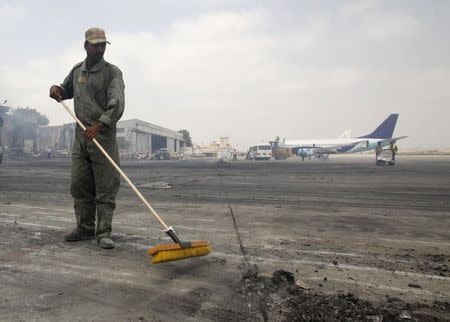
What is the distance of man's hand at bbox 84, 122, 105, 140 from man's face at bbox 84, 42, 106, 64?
759 millimetres

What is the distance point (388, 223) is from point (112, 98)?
3.53 m

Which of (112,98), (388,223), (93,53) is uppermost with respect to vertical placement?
(93,53)

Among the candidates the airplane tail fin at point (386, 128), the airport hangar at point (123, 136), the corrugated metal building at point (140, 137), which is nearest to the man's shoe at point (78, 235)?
the airport hangar at point (123, 136)

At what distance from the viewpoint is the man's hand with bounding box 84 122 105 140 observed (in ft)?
10.6

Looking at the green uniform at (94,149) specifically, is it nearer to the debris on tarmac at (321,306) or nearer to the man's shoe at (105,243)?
the man's shoe at (105,243)

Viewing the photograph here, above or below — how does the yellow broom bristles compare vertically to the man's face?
below

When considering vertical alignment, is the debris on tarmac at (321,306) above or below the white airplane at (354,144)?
below

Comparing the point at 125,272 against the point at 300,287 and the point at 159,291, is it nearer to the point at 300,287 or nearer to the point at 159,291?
the point at 159,291

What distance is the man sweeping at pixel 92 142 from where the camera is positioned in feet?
11.4

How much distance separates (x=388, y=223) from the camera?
4.39m

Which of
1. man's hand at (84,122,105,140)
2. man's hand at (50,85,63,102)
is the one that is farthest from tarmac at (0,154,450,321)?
man's hand at (50,85,63,102)

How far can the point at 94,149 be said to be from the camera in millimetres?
3479

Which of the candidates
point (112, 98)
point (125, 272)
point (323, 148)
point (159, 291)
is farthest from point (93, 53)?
point (323, 148)

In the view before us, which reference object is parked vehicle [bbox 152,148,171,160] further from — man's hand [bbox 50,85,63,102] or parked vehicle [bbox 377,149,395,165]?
man's hand [bbox 50,85,63,102]
